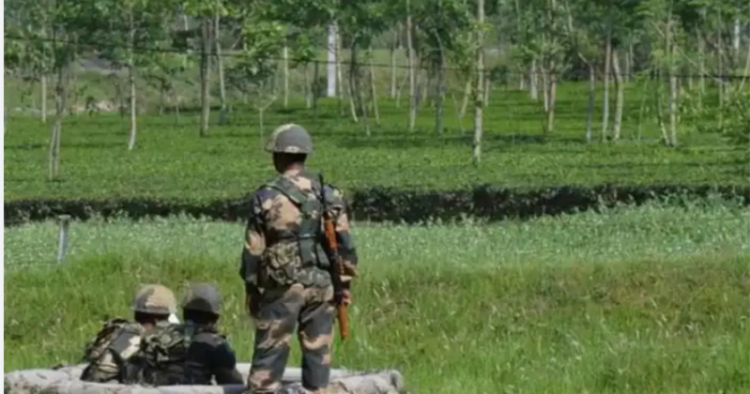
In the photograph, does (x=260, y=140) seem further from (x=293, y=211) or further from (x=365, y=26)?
(x=293, y=211)

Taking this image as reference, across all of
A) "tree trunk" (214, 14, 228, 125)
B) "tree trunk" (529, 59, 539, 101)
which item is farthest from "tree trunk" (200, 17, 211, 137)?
"tree trunk" (529, 59, 539, 101)

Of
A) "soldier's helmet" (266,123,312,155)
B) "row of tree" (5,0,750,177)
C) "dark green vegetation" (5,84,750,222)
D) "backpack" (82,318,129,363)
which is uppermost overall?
"row of tree" (5,0,750,177)

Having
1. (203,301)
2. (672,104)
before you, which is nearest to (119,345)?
(203,301)

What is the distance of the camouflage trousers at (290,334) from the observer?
6270mm

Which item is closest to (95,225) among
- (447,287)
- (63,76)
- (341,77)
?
(447,287)

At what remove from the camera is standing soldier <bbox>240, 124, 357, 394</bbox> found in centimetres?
625

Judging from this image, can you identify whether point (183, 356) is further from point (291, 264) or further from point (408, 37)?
point (408, 37)

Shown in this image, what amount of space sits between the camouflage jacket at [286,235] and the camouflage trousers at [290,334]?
2.2 inches

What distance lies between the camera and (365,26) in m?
40.6

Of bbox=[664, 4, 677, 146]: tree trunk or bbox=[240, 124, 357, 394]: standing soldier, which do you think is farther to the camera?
bbox=[664, 4, 677, 146]: tree trunk

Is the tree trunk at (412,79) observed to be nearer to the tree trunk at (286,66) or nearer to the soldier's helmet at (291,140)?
the tree trunk at (286,66)

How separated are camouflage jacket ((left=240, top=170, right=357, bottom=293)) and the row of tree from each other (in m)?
22.0

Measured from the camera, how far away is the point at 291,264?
6.25m

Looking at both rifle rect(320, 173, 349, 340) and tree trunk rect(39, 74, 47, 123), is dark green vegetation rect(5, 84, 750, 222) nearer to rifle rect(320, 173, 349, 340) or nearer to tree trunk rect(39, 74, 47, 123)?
tree trunk rect(39, 74, 47, 123)
